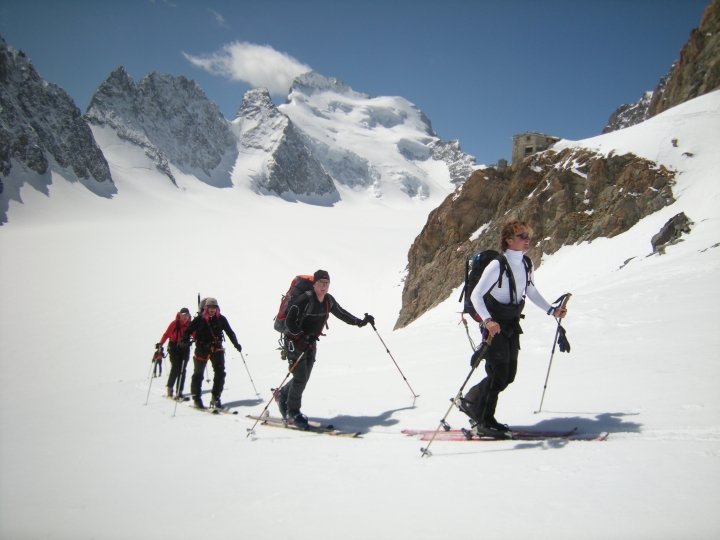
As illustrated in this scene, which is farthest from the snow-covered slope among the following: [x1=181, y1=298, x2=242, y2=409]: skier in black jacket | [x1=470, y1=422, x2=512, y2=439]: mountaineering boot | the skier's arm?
the skier's arm

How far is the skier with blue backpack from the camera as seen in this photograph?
4.68 metres

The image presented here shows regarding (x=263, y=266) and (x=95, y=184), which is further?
(x=95, y=184)

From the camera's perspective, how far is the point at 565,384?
259 inches

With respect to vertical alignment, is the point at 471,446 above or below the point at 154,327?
below

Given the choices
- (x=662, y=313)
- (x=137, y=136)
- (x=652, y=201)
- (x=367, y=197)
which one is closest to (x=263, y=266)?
(x=652, y=201)

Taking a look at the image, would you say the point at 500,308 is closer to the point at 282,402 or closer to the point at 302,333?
the point at 302,333

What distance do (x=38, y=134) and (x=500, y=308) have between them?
355 feet

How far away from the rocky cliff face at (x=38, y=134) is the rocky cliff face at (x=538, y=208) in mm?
71273

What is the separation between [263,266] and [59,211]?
46.5m

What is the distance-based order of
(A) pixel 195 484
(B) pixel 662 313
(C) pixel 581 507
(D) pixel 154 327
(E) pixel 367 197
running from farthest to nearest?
(E) pixel 367 197, (D) pixel 154 327, (B) pixel 662 313, (A) pixel 195 484, (C) pixel 581 507

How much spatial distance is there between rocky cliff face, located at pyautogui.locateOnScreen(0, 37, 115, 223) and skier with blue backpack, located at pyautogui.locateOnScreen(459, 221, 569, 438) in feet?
286

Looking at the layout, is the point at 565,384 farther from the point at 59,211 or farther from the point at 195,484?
the point at 59,211

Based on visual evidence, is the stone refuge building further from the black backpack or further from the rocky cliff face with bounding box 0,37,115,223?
the rocky cliff face with bounding box 0,37,115,223

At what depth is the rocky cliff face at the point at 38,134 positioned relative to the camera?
7869 cm
